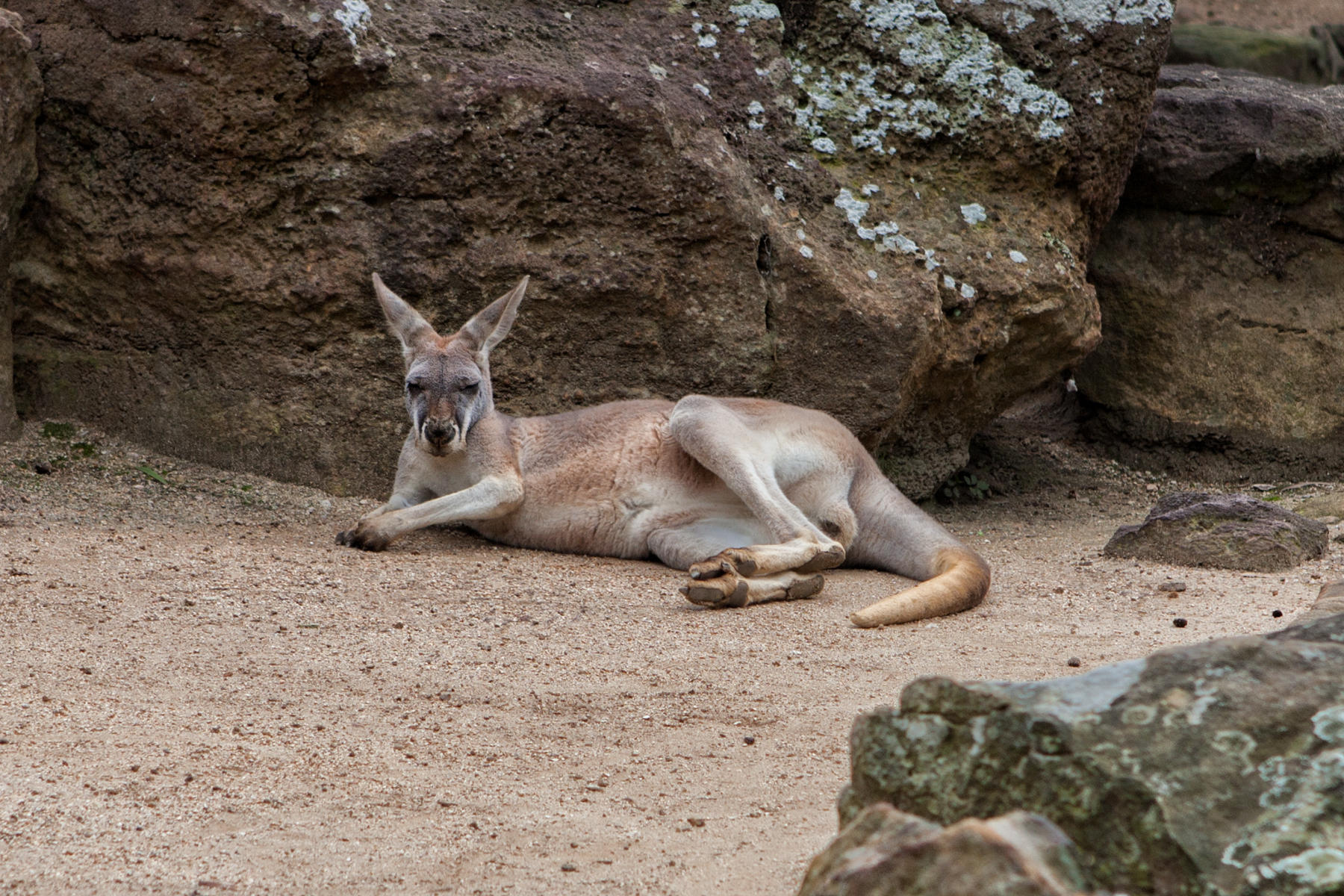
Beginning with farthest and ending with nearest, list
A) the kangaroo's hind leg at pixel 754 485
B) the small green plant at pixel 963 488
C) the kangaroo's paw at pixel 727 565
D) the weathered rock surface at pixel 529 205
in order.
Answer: the small green plant at pixel 963 488
the weathered rock surface at pixel 529 205
the kangaroo's hind leg at pixel 754 485
the kangaroo's paw at pixel 727 565

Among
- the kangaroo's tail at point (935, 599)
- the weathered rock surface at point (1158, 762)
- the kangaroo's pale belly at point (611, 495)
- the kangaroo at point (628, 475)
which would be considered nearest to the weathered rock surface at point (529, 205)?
the kangaroo at point (628, 475)

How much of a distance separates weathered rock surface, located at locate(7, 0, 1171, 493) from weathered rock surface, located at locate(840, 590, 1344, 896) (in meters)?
4.37

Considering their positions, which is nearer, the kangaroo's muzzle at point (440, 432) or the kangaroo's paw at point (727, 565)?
the kangaroo's paw at point (727, 565)

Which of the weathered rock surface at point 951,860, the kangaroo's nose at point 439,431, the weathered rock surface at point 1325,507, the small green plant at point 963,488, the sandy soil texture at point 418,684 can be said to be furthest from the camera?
the small green plant at point 963,488

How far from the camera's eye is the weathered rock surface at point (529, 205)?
18.9 ft

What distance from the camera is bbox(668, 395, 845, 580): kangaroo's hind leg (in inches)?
194

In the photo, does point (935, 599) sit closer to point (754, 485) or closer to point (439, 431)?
point (754, 485)

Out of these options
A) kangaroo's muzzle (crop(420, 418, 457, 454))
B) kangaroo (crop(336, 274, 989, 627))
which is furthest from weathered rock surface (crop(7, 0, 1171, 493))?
kangaroo's muzzle (crop(420, 418, 457, 454))

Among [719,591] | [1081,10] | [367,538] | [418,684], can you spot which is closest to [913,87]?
[1081,10]

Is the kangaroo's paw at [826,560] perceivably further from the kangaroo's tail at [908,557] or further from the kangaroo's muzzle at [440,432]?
the kangaroo's muzzle at [440,432]

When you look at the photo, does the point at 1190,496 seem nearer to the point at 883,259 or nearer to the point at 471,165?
the point at 883,259

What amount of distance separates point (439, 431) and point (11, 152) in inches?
85.6

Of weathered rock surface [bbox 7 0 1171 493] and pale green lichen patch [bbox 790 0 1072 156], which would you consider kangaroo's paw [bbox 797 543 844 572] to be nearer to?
weathered rock surface [bbox 7 0 1171 493]

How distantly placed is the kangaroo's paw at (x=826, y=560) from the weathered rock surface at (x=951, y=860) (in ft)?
11.2
